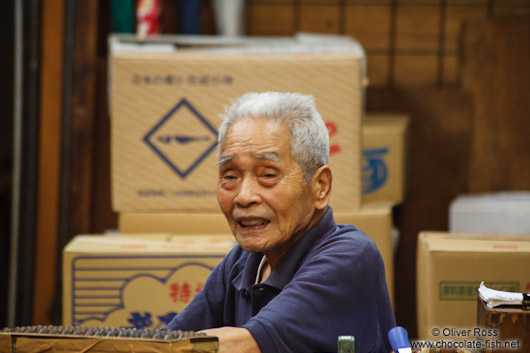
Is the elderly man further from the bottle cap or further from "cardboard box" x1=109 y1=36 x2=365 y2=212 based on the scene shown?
"cardboard box" x1=109 y1=36 x2=365 y2=212

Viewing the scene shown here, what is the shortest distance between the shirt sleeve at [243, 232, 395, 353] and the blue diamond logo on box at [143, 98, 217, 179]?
1.32 m

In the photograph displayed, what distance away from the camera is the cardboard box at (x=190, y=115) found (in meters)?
2.86

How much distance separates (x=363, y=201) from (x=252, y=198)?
168cm

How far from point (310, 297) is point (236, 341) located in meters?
0.19

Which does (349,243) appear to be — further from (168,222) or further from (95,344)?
(168,222)

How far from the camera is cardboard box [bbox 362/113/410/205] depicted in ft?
10.7

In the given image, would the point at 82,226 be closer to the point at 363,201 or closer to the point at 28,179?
the point at 28,179

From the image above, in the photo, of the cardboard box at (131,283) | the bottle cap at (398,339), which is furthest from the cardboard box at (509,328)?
the cardboard box at (131,283)

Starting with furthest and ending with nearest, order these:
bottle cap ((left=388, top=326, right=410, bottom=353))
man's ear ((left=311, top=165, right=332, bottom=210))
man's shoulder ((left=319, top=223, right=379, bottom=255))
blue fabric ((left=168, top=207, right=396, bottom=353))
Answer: man's ear ((left=311, top=165, right=332, bottom=210)) → man's shoulder ((left=319, top=223, right=379, bottom=255)) → blue fabric ((left=168, top=207, right=396, bottom=353)) → bottle cap ((left=388, top=326, right=410, bottom=353))

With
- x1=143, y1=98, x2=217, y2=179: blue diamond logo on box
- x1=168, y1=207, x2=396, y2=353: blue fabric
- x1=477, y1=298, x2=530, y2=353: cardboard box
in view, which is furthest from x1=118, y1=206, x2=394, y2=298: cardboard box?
x1=477, y1=298, x2=530, y2=353: cardboard box

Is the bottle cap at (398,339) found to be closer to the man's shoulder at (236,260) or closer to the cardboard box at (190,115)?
the man's shoulder at (236,260)

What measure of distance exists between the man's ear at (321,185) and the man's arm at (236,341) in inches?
16.5

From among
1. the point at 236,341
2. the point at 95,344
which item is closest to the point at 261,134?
the point at 236,341

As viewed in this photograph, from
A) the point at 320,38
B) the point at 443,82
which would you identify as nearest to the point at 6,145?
the point at 320,38
